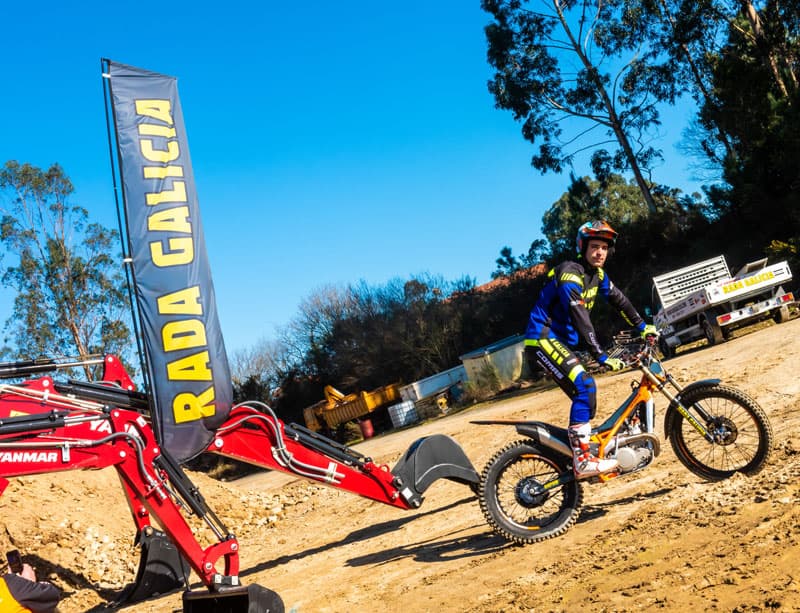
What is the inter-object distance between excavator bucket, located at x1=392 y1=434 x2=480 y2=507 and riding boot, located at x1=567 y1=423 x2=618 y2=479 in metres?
1.47

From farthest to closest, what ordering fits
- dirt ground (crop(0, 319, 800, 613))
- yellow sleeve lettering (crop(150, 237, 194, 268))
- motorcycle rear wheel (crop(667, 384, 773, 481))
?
yellow sleeve lettering (crop(150, 237, 194, 268)) → motorcycle rear wheel (crop(667, 384, 773, 481)) → dirt ground (crop(0, 319, 800, 613))

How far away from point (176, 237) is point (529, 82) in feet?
94.0

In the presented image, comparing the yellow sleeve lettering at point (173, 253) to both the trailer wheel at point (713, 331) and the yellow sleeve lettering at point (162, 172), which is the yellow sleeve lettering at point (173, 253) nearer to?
the yellow sleeve lettering at point (162, 172)

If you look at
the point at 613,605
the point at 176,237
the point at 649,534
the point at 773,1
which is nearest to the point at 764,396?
the point at 649,534

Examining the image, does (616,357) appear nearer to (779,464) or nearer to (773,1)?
(779,464)

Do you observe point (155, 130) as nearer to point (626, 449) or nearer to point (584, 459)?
point (584, 459)

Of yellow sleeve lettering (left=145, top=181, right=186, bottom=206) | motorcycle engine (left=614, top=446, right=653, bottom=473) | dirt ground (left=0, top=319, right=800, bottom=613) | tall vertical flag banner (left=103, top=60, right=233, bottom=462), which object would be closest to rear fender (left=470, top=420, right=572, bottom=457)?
motorcycle engine (left=614, top=446, right=653, bottom=473)

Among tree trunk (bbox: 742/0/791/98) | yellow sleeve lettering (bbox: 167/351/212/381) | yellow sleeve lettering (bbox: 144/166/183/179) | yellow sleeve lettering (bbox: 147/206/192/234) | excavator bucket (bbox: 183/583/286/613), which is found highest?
tree trunk (bbox: 742/0/791/98)

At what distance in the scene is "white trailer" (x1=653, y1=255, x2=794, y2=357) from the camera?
17.2 m

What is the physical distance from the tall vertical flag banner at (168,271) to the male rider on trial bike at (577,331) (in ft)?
9.37

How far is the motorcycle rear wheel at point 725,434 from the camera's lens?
6.04m

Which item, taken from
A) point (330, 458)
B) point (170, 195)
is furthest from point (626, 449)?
point (170, 195)

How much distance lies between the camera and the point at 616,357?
6375 mm

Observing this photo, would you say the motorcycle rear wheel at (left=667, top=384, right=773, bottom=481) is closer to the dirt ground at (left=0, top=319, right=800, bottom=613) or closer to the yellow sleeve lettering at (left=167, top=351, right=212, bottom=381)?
the dirt ground at (left=0, top=319, right=800, bottom=613)
